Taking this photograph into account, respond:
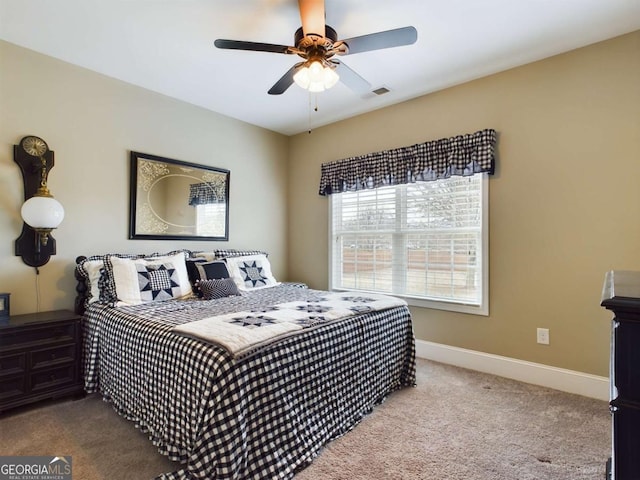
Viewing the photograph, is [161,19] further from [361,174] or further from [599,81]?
[599,81]

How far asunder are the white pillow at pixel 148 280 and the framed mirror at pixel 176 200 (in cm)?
53

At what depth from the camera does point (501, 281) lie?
113 inches

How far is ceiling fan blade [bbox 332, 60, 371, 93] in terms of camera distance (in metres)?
2.15

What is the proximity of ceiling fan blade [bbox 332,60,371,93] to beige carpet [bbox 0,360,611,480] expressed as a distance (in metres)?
2.25

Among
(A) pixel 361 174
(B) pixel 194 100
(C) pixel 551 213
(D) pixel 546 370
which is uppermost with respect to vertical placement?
(B) pixel 194 100

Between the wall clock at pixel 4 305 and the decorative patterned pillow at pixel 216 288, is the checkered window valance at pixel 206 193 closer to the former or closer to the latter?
the decorative patterned pillow at pixel 216 288

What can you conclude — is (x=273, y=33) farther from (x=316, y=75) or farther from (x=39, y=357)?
(x=39, y=357)

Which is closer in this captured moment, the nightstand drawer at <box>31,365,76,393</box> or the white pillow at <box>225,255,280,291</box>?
the nightstand drawer at <box>31,365,76,393</box>

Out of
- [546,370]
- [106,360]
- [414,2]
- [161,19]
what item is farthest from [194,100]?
[546,370]

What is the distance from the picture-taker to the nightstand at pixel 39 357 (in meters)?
2.13

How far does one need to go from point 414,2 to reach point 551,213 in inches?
73.0

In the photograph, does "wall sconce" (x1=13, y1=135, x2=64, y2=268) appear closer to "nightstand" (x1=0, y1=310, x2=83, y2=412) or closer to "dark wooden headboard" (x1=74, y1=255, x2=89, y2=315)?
"dark wooden headboard" (x1=74, y1=255, x2=89, y2=315)

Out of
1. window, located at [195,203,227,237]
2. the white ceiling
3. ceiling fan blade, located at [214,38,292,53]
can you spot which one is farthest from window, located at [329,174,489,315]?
ceiling fan blade, located at [214,38,292,53]

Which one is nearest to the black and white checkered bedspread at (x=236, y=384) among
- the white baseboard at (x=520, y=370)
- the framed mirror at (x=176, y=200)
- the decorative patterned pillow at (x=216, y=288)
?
the decorative patterned pillow at (x=216, y=288)
